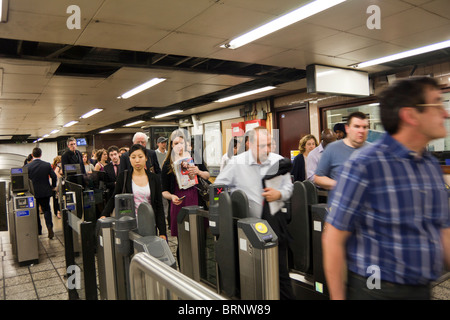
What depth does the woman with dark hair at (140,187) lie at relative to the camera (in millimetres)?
2855

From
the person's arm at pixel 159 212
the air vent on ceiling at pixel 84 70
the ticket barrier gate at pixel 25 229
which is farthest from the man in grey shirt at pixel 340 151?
the air vent on ceiling at pixel 84 70

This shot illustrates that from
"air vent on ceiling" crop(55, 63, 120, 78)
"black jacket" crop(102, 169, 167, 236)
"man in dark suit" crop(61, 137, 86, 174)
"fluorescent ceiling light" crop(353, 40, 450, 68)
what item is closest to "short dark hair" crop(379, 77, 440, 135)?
"black jacket" crop(102, 169, 167, 236)

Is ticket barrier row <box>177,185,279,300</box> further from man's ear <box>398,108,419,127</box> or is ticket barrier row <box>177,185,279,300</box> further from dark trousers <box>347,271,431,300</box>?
man's ear <box>398,108,419,127</box>

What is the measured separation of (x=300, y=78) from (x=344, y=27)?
8.44ft

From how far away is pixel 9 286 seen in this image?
369cm

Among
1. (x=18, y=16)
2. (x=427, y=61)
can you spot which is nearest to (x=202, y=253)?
(x=18, y=16)

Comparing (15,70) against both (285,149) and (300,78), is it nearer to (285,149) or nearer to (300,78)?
(300,78)

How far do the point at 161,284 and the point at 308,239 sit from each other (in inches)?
78.2

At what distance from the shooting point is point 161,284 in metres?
1.25

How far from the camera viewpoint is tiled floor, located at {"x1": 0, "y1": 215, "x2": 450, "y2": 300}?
11.0ft

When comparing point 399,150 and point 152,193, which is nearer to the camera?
point 399,150

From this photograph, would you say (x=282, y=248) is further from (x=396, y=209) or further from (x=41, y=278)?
(x=41, y=278)

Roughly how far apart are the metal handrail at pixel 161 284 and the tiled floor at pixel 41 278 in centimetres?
219

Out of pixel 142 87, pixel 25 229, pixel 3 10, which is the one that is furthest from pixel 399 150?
pixel 142 87
